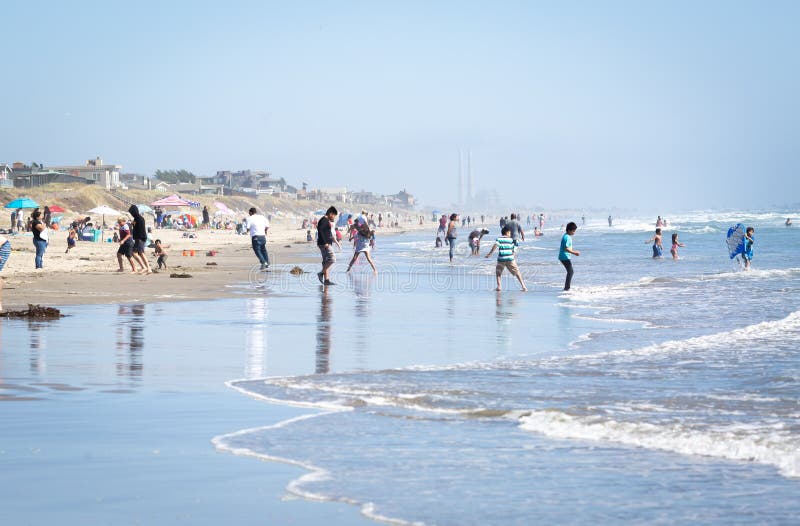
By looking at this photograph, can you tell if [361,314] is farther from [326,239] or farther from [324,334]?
[326,239]

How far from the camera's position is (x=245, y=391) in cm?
817

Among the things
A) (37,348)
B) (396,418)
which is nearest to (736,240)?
(37,348)

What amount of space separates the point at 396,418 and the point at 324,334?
5.34 meters

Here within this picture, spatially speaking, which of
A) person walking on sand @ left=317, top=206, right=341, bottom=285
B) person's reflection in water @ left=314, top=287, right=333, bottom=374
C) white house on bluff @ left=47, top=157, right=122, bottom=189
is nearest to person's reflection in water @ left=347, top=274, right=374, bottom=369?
person's reflection in water @ left=314, top=287, right=333, bottom=374

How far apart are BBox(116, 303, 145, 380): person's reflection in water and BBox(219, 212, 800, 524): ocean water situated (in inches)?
43.7

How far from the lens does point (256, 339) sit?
38.6 feet

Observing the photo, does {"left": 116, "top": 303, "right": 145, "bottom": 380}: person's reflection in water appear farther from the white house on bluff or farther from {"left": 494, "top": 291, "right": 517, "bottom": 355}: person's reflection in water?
the white house on bluff

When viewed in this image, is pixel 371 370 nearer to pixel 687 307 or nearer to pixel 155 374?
pixel 155 374

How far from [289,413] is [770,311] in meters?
11.8

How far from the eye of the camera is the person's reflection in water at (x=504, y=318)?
1173 cm

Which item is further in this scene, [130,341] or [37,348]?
[130,341]

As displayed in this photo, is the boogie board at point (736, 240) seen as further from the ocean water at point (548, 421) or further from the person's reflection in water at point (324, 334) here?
the person's reflection in water at point (324, 334)

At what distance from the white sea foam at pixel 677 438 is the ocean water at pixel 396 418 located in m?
0.02

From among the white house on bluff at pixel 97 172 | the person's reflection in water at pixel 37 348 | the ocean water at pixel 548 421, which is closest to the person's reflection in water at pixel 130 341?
the person's reflection in water at pixel 37 348
